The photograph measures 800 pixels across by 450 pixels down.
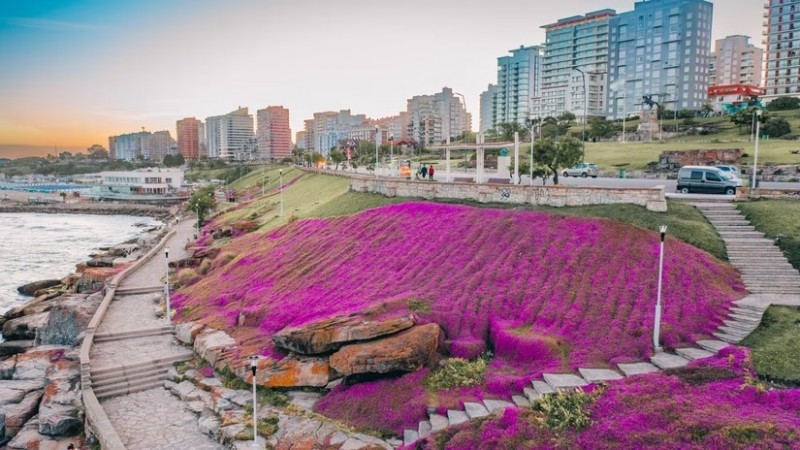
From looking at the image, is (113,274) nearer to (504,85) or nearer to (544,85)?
(544,85)

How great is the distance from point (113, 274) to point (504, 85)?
152 metres

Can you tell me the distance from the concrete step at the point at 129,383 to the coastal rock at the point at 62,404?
0.68 m

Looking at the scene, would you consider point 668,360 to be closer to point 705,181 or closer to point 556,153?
point 556,153

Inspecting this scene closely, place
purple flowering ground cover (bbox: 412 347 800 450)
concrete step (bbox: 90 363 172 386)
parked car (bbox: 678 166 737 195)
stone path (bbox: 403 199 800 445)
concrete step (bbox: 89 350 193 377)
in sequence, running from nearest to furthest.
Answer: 1. purple flowering ground cover (bbox: 412 347 800 450)
2. stone path (bbox: 403 199 800 445)
3. concrete step (bbox: 90 363 172 386)
4. concrete step (bbox: 89 350 193 377)
5. parked car (bbox: 678 166 737 195)

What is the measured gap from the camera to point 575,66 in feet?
488

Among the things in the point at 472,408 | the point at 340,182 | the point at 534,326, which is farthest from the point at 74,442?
the point at 340,182

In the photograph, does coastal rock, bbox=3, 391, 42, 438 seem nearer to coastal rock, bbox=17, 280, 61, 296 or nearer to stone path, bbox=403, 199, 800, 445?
stone path, bbox=403, 199, 800, 445

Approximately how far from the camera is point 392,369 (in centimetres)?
1734

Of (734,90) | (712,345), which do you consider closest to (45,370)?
(712,345)

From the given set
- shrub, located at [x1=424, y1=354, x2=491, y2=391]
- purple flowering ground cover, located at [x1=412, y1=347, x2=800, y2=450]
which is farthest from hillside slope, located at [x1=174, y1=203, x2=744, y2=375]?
purple flowering ground cover, located at [x1=412, y1=347, x2=800, y2=450]

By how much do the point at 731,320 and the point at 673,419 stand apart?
24.1ft

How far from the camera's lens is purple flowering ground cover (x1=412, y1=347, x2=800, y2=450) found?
36.6 ft

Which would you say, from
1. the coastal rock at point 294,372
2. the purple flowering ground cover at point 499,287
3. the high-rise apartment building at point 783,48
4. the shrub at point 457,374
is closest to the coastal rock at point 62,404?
the purple flowering ground cover at point 499,287

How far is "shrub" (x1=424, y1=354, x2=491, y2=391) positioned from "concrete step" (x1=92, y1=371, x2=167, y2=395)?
1157 cm
